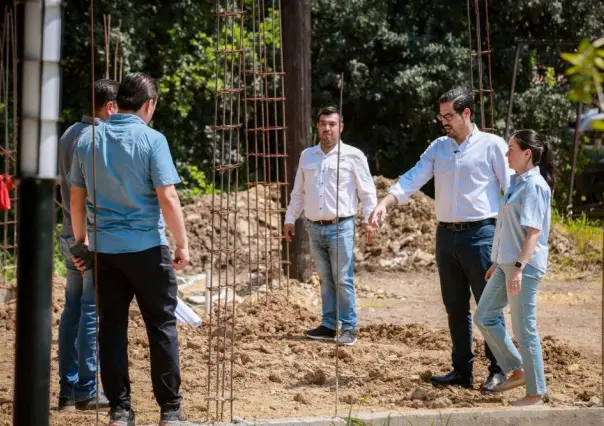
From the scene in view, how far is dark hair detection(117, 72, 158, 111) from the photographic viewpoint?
5.75 metres

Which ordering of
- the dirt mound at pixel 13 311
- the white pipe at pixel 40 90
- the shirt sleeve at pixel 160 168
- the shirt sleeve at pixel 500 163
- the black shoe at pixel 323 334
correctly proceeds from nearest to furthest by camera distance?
the white pipe at pixel 40 90 → the shirt sleeve at pixel 160 168 → the shirt sleeve at pixel 500 163 → the black shoe at pixel 323 334 → the dirt mound at pixel 13 311

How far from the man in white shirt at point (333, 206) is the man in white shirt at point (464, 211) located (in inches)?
72.8

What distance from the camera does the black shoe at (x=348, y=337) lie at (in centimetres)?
914

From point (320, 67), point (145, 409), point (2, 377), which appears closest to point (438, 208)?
point (145, 409)

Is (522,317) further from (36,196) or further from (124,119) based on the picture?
(36,196)

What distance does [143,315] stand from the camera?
5785 mm

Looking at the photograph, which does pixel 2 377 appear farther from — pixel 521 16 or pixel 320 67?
pixel 521 16

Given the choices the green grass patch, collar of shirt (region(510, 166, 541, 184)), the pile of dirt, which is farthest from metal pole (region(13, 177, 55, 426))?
the green grass patch

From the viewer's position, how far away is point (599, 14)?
20016 millimetres

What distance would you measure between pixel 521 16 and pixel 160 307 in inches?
614

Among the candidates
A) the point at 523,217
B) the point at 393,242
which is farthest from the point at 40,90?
the point at 393,242

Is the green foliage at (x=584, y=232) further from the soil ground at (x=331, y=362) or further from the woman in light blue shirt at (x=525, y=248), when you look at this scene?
the woman in light blue shirt at (x=525, y=248)

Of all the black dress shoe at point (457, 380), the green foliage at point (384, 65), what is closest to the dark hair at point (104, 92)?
the black dress shoe at point (457, 380)

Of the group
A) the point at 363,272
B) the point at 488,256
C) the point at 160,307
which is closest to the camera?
the point at 160,307
